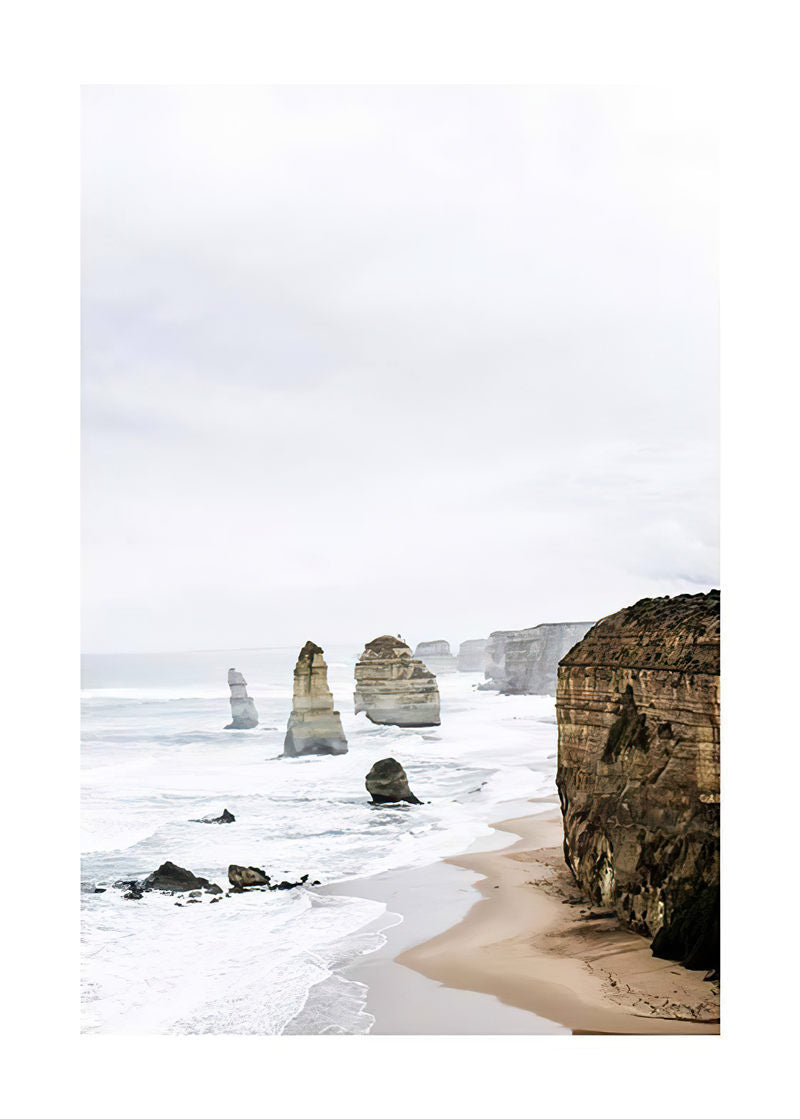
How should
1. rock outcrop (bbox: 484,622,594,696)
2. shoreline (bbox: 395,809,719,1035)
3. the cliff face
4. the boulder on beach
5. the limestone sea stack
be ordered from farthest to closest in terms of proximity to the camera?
1. rock outcrop (bbox: 484,622,594,696)
2. the limestone sea stack
3. the boulder on beach
4. the cliff face
5. shoreline (bbox: 395,809,719,1035)

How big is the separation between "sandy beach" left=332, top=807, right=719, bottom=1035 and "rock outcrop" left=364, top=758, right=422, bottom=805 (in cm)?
407

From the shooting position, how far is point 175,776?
1426 centimetres

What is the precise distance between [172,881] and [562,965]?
3888 millimetres

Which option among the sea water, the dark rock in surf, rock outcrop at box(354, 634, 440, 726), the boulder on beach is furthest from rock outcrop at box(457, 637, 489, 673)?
the boulder on beach

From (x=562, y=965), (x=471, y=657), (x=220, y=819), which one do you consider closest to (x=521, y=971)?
(x=562, y=965)

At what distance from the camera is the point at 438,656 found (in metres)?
32.3

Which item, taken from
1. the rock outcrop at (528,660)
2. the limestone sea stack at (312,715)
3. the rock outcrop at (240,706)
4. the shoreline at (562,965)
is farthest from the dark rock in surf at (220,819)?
the rock outcrop at (528,660)

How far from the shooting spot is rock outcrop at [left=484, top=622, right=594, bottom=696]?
1139 inches

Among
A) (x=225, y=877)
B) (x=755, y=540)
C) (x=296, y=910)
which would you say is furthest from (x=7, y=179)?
(x=225, y=877)

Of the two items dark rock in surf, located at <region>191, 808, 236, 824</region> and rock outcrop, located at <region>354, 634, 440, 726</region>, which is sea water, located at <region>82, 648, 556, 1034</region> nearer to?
dark rock in surf, located at <region>191, 808, 236, 824</region>

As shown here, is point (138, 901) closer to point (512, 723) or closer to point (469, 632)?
point (512, 723)

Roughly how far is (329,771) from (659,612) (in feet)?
33.0

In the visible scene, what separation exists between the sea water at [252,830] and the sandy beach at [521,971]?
0.91 feet

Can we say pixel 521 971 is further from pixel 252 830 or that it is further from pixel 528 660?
pixel 528 660
